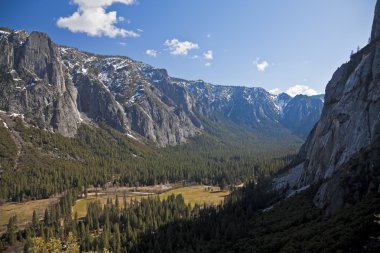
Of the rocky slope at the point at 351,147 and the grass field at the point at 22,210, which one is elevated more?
the rocky slope at the point at 351,147

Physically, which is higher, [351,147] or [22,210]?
[351,147]

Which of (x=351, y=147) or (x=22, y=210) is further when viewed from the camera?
(x=22, y=210)

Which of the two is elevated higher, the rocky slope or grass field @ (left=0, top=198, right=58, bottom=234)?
the rocky slope

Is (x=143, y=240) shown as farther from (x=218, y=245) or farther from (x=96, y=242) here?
(x=218, y=245)

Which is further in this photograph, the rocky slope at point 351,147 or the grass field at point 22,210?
the grass field at point 22,210

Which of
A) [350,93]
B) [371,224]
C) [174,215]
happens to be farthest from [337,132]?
[371,224]
